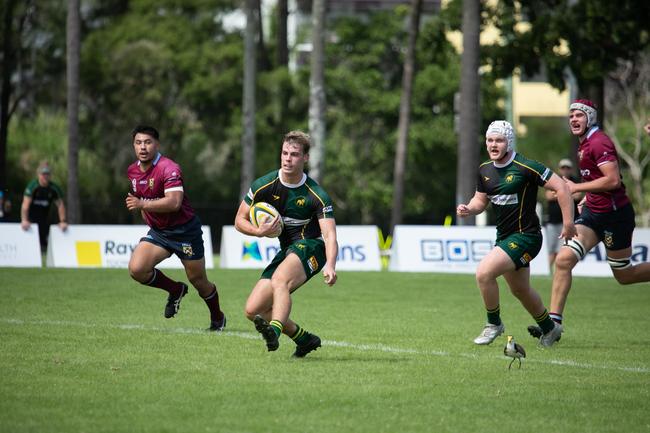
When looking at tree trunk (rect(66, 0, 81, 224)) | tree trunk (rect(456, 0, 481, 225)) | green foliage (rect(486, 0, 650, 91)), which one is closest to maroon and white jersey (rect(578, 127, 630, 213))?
tree trunk (rect(456, 0, 481, 225))

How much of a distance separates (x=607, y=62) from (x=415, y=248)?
324 inches

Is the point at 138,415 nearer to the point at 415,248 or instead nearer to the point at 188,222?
the point at 188,222

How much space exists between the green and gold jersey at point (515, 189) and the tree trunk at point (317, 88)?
70.1ft

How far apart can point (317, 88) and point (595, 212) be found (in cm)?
2106

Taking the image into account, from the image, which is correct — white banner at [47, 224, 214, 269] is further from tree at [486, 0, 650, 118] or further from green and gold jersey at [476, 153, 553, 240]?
green and gold jersey at [476, 153, 553, 240]

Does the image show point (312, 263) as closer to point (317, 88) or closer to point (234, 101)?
point (317, 88)

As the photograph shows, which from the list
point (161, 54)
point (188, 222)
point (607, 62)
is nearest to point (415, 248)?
point (607, 62)

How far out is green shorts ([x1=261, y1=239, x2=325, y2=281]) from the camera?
33.7 feet

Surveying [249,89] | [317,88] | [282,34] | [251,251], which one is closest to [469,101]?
[317,88]

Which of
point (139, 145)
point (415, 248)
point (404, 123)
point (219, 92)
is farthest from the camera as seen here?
point (219, 92)

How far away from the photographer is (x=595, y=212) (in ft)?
41.6

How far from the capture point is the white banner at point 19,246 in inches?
966

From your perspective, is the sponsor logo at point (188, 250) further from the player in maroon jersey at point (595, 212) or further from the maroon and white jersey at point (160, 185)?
the player in maroon jersey at point (595, 212)

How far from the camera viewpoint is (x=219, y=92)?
5419 centimetres
